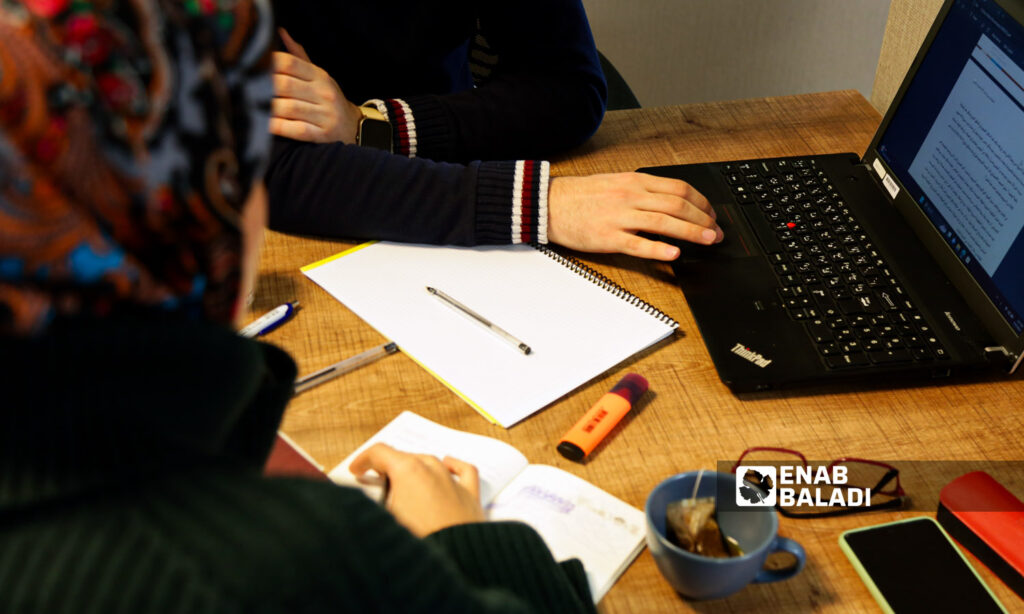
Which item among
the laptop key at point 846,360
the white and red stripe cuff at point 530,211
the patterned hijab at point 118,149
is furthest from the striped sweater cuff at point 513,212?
the patterned hijab at point 118,149

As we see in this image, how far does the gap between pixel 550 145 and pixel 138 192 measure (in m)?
0.87

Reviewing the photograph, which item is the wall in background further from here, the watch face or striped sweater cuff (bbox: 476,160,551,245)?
striped sweater cuff (bbox: 476,160,551,245)

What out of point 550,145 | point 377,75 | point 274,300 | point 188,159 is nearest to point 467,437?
point 274,300

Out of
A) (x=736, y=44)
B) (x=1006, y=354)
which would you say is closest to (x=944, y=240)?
(x=1006, y=354)

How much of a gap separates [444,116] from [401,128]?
0.21 ft

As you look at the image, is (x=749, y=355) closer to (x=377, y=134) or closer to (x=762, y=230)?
(x=762, y=230)

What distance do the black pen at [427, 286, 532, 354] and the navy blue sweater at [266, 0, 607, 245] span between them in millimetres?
106

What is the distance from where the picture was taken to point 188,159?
1.39ft

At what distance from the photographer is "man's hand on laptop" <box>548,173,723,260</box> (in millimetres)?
985

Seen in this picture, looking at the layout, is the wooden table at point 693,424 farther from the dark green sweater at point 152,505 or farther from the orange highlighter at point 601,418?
the dark green sweater at point 152,505

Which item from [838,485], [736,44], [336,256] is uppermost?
[838,485]

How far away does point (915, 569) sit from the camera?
65cm

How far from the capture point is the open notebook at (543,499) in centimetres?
67

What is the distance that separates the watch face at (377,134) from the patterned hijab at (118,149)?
687 millimetres
